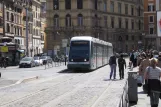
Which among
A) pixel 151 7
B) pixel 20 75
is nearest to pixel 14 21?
pixel 151 7

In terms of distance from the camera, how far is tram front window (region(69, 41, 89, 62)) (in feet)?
127

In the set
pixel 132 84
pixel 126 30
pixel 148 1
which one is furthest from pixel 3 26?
pixel 132 84

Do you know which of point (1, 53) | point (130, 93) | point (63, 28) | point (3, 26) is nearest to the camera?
point (130, 93)

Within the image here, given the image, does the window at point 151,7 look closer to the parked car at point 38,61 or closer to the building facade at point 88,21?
the building facade at point 88,21

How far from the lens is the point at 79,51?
38.9 m

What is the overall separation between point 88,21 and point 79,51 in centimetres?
5423

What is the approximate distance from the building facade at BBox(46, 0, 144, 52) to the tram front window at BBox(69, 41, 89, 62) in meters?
48.2

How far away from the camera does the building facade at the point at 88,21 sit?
93062mm

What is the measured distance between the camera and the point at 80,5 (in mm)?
93688

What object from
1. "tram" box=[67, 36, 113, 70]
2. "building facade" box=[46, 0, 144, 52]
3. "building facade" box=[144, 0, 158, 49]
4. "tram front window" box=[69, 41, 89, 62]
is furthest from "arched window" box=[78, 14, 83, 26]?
"tram front window" box=[69, 41, 89, 62]

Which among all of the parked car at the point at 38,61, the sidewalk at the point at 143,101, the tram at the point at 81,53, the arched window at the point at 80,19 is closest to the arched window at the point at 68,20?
the arched window at the point at 80,19

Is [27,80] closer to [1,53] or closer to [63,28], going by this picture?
[1,53]

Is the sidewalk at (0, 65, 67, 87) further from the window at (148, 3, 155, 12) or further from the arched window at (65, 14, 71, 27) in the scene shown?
the window at (148, 3, 155, 12)

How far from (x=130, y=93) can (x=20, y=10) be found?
85.7m
